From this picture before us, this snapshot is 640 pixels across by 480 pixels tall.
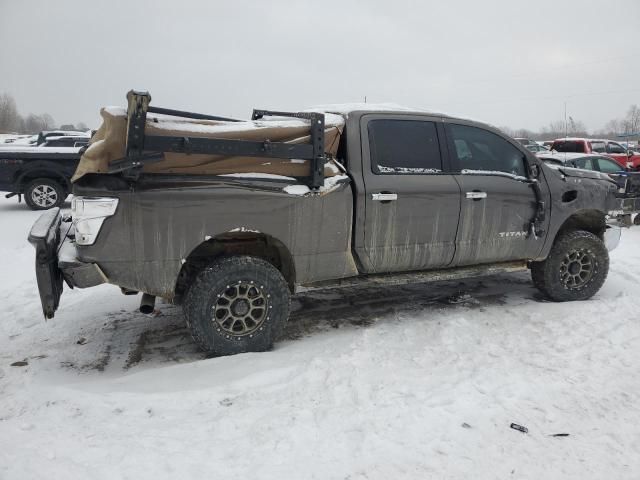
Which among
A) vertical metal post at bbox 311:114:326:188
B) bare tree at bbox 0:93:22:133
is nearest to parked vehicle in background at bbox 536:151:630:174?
vertical metal post at bbox 311:114:326:188

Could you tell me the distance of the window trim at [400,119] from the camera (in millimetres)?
4055

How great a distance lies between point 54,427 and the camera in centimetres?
274

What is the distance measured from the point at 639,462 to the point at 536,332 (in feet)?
5.78

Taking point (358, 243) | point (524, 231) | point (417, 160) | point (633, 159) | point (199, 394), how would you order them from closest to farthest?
point (199, 394)
point (358, 243)
point (417, 160)
point (524, 231)
point (633, 159)

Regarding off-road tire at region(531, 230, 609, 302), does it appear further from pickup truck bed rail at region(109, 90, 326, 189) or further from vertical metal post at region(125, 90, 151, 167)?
vertical metal post at region(125, 90, 151, 167)

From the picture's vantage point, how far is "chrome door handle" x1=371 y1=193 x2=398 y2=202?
398 centimetres

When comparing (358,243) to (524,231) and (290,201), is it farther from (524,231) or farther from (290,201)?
(524,231)

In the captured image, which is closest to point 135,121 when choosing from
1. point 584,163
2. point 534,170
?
point 534,170

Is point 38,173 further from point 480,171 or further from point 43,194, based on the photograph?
point 480,171

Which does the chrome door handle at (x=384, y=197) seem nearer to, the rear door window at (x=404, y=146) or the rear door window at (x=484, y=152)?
the rear door window at (x=404, y=146)

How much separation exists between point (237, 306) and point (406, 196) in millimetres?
1651

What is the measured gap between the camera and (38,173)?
1116cm

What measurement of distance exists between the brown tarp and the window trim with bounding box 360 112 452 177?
229 millimetres

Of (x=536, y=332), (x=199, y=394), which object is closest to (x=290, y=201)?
(x=199, y=394)
